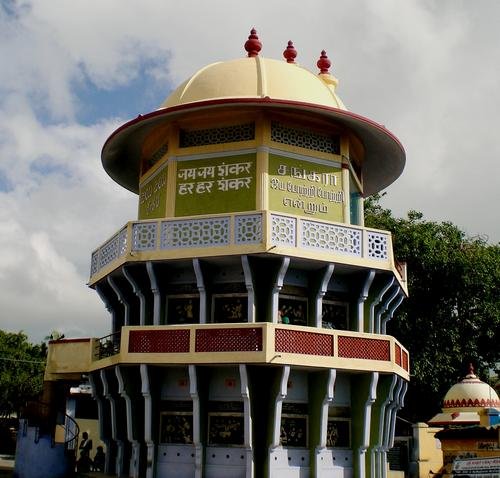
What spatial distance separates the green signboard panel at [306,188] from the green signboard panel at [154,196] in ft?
10.3

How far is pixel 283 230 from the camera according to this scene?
17.2m

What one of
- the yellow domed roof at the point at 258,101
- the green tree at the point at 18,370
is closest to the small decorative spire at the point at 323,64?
the yellow domed roof at the point at 258,101

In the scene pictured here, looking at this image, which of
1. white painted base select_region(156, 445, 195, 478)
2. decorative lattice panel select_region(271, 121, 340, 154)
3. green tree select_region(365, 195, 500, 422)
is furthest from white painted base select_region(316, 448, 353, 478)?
green tree select_region(365, 195, 500, 422)

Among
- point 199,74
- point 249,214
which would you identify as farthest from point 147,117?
point 249,214

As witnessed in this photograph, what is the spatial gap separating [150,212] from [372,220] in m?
15.4

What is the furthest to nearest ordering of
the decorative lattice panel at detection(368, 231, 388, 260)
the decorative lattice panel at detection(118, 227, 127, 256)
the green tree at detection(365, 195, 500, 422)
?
the green tree at detection(365, 195, 500, 422), the decorative lattice panel at detection(118, 227, 127, 256), the decorative lattice panel at detection(368, 231, 388, 260)

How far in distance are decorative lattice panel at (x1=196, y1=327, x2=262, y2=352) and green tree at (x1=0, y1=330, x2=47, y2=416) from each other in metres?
33.5

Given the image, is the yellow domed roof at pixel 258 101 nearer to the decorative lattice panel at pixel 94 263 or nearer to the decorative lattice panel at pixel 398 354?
the decorative lattice panel at pixel 94 263

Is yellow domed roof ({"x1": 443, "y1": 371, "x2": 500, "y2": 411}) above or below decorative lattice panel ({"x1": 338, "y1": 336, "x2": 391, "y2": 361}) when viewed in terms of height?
below

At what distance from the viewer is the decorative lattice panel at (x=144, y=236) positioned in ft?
59.2

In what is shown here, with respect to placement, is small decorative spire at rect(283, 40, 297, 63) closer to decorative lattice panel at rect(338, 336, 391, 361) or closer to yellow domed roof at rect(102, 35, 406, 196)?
yellow domed roof at rect(102, 35, 406, 196)

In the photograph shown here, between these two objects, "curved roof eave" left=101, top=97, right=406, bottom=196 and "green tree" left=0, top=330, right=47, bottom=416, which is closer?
"curved roof eave" left=101, top=97, right=406, bottom=196

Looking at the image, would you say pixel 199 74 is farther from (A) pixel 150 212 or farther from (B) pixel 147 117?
(A) pixel 150 212

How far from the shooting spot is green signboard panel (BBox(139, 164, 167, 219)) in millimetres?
19750
